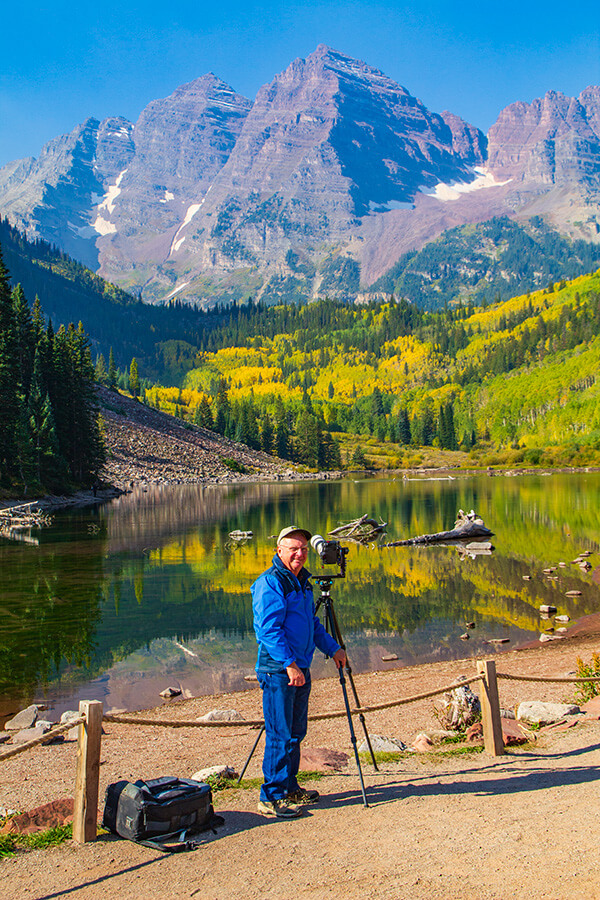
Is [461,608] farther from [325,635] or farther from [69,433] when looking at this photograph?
[69,433]

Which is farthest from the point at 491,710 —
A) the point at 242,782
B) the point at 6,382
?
the point at 6,382

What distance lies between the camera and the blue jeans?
8.34 metres

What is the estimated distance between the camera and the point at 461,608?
2691 centimetres

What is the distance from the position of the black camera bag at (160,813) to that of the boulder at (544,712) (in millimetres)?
7252

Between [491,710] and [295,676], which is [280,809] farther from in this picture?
[491,710]

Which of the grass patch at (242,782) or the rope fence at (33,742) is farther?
the grass patch at (242,782)

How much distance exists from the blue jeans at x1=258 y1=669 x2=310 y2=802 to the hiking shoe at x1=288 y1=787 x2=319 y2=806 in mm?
82

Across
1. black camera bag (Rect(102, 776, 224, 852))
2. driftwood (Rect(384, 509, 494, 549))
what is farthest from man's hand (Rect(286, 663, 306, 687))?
driftwood (Rect(384, 509, 494, 549))

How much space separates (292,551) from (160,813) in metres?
3.39

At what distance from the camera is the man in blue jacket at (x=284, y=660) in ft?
27.0

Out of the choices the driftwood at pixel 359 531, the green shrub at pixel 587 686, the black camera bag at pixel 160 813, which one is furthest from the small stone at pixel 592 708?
the driftwood at pixel 359 531

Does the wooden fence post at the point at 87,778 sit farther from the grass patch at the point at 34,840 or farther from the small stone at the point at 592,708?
the small stone at the point at 592,708

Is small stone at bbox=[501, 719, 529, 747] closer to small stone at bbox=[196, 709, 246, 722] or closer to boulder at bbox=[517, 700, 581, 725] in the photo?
boulder at bbox=[517, 700, 581, 725]

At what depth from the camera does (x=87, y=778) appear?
8094 millimetres
